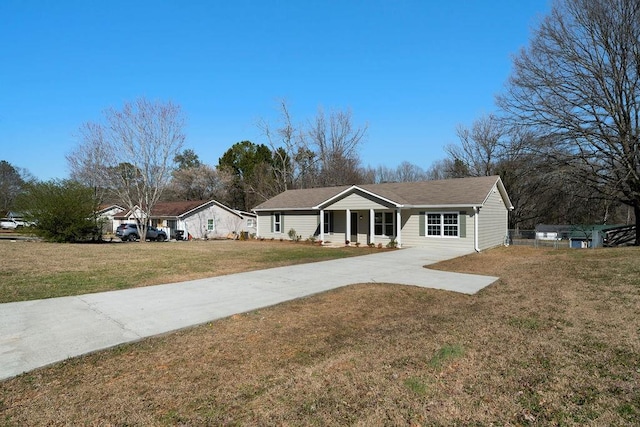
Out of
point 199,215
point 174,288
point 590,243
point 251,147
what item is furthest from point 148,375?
point 251,147

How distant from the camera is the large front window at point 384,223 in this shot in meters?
21.5

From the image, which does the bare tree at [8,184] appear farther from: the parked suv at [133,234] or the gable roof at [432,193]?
the gable roof at [432,193]

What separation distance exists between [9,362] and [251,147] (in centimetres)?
4696

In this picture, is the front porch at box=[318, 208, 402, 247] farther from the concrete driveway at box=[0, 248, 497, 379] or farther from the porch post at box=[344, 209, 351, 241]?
the concrete driveway at box=[0, 248, 497, 379]

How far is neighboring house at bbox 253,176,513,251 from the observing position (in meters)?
18.9

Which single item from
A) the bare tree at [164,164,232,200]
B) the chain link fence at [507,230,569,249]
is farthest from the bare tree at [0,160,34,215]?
the chain link fence at [507,230,569,249]

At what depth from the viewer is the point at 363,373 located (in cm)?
397

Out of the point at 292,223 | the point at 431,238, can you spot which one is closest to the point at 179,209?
the point at 292,223

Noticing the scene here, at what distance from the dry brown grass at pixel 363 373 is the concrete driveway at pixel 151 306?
46 centimetres

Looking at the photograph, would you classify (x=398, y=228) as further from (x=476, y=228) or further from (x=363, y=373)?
(x=363, y=373)

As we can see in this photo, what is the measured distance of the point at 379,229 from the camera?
Result: 22281 millimetres

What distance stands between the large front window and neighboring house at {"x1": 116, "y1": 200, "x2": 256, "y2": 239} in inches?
617

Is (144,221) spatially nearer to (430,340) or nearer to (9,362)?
(9,362)

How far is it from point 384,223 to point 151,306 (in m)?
16.5
